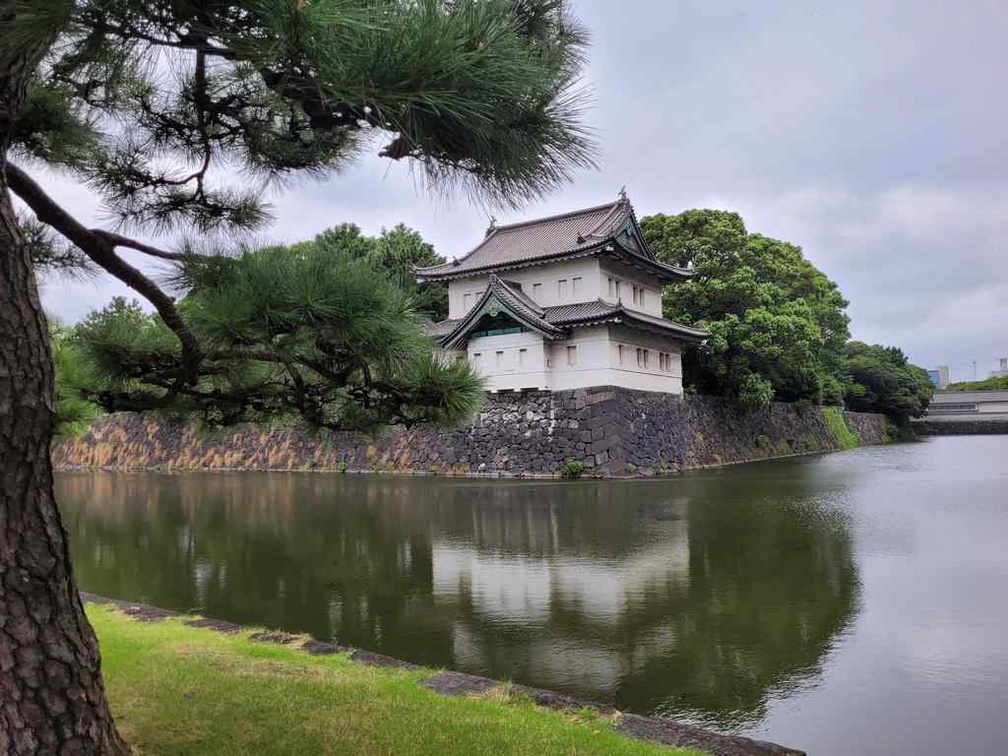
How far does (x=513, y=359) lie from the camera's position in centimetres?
1739

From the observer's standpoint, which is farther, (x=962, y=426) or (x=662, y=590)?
(x=962, y=426)

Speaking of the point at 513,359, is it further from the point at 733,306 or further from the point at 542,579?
the point at 542,579

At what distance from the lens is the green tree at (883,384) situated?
34719 millimetres

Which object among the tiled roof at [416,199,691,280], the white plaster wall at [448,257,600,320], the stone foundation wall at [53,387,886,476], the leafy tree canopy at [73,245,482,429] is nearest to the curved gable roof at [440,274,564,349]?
the white plaster wall at [448,257,600,320]

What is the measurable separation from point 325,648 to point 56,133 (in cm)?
282

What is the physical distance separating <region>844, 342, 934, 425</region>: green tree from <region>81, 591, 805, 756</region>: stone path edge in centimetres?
3455

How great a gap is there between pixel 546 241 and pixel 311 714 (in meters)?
17.1

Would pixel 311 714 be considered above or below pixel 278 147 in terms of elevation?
below

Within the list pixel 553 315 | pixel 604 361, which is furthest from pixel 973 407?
pixel 553 315

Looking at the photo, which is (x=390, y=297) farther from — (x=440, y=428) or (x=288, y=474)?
(x=288, y=474)

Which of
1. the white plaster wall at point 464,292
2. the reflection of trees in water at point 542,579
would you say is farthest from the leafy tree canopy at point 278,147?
the white plaster wall at point 464,292

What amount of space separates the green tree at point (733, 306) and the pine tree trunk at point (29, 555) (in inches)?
752

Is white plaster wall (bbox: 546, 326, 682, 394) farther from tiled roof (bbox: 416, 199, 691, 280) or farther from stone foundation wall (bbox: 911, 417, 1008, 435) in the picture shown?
stone foundation wall (bbox: 911, 417, 1008, 435)

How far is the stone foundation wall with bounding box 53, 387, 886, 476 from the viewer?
647 inches
